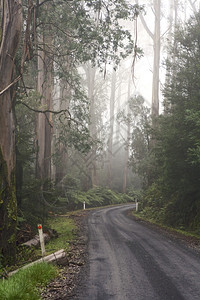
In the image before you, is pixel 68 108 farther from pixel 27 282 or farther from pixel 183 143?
pixel 27 282

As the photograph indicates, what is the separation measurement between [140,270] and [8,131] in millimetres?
4919

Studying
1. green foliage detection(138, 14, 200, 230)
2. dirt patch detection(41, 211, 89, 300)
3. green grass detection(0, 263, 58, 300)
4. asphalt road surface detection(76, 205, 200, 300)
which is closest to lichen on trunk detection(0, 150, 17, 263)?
green grass detection(0, 263, 58, 300)

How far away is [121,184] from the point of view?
44594 mm

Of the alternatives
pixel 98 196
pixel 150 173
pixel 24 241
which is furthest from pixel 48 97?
pixel 98 196

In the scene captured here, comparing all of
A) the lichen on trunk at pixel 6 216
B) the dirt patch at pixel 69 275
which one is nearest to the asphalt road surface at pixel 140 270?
the dirt patch at pixel 69 275

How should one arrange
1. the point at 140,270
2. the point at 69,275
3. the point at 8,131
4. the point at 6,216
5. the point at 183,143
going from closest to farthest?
the point at 69,275 < the point at 140,270 < the point at 6,216 < the point at 8,131 < the point at 183,143

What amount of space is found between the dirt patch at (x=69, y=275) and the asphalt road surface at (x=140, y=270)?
23 centimetres

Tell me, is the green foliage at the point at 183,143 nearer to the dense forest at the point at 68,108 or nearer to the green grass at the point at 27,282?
the dense forest at the point at 68,108

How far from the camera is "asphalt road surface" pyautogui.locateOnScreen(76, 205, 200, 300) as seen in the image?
5.40m

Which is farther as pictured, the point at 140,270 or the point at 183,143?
the point at 183,143

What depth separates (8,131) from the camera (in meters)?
7.85

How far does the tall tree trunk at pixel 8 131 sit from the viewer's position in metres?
7.59

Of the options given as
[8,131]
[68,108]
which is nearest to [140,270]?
[8,131]

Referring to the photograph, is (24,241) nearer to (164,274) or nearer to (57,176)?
(164,274)
